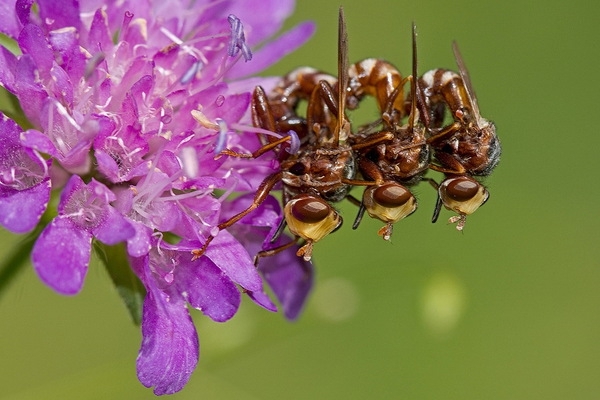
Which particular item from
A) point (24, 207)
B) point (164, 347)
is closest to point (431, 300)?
point (164, 347)

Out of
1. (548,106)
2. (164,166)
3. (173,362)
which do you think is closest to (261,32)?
(164,166)

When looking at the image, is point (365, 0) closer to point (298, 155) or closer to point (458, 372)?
point (458, 372)

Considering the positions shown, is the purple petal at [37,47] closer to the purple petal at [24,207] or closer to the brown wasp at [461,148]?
the purple petal at [24,207]

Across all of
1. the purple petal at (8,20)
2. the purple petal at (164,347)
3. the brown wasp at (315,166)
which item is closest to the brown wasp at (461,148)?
the brown wasp at (315,166)

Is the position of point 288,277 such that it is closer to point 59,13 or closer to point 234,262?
point 234,262

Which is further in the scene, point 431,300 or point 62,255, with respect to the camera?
point 431,300

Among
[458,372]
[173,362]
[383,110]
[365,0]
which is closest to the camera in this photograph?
[173,362]
